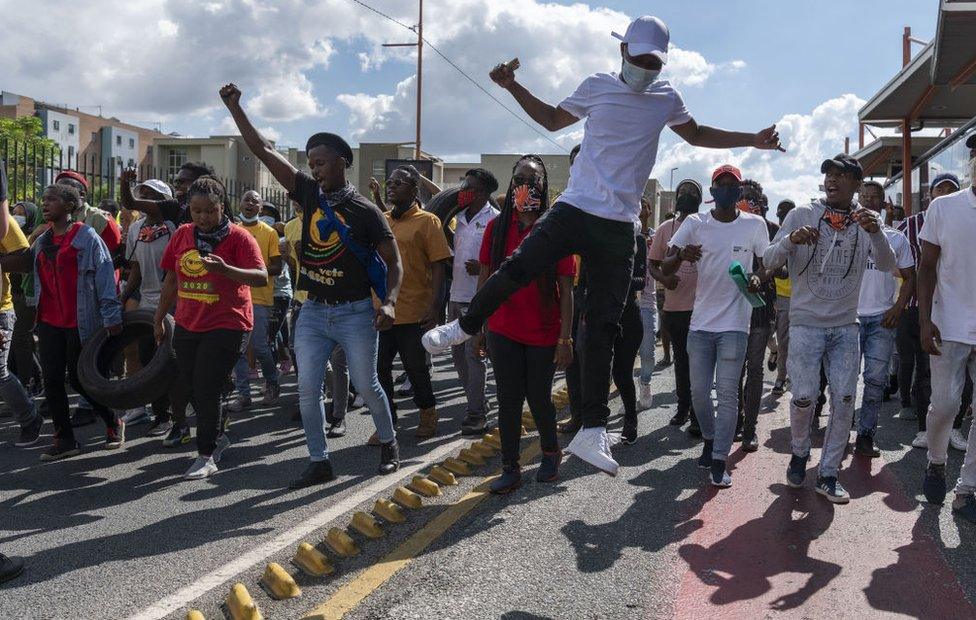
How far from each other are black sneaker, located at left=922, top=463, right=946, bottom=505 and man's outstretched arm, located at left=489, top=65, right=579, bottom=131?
307cm

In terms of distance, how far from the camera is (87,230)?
673 centimetres

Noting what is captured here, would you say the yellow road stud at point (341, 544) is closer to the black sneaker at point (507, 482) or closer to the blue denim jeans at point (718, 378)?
the black sneaker at point (507, 482)

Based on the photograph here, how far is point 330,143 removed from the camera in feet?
18.3

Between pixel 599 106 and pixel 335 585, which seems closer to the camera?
pixel 335 585

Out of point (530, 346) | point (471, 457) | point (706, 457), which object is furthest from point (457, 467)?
point (706, 457)

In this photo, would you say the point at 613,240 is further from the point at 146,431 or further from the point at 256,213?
the point at 256,213

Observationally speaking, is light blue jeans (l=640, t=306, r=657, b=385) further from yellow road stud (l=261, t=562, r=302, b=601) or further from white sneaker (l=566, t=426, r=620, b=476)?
yellow road stud (l=261, t=562, r=302, b=601)

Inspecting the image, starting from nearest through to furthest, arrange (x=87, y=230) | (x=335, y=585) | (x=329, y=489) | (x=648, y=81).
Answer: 1. (x=335, y=585)
2. (x=648, y=81)
3. (x=329, y=489)
4. (x=87, y=230)

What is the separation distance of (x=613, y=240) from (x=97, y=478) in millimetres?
3843

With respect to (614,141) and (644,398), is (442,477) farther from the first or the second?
(644,398)

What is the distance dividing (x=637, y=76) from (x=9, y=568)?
376 centimetres

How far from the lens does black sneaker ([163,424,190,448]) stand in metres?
6.93

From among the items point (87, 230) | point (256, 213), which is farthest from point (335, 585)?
point (256, 213)

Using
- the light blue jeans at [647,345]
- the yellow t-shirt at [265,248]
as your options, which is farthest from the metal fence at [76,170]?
the light blue jeans at [647,345]
